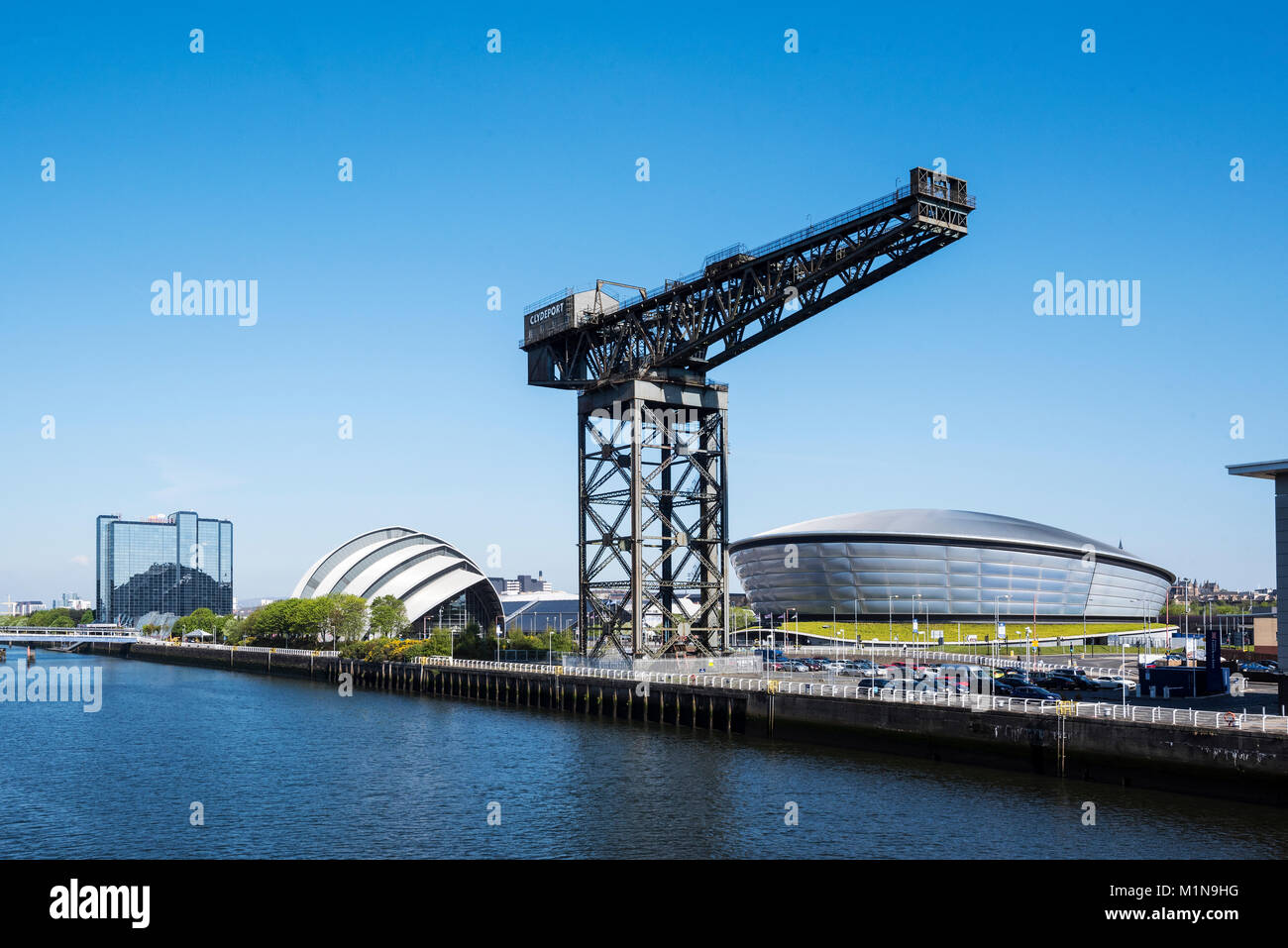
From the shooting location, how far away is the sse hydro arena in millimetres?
139625

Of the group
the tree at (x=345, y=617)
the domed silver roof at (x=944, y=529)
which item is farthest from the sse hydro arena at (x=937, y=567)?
the tree at (x=345, y=617)

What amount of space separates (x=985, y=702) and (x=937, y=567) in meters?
97.2

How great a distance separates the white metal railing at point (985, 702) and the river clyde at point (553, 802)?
9.23ft

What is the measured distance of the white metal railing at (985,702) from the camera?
1491 inches

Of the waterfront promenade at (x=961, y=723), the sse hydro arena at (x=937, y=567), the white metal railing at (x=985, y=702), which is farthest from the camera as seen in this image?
the sse hydro arena at (x=937, y=567)

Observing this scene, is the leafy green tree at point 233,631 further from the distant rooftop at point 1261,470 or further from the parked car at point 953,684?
the distant rooftop at point 1261,470

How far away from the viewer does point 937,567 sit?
140m

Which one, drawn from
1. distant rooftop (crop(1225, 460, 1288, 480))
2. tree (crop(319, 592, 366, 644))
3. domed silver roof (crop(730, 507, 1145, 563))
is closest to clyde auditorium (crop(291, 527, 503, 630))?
tree (crop(319, 592, 366, 644))

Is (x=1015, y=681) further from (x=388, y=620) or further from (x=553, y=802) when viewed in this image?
(x=388, y=620)

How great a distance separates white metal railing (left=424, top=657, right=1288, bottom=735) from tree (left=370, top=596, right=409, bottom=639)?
54.3 m

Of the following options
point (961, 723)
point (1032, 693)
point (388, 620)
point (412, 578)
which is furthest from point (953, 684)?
point (412, 578)

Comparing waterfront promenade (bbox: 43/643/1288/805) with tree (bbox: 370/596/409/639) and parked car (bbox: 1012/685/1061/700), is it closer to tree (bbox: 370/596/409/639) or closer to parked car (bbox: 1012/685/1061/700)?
parked car (bbox: 1012/685/1061/700)
